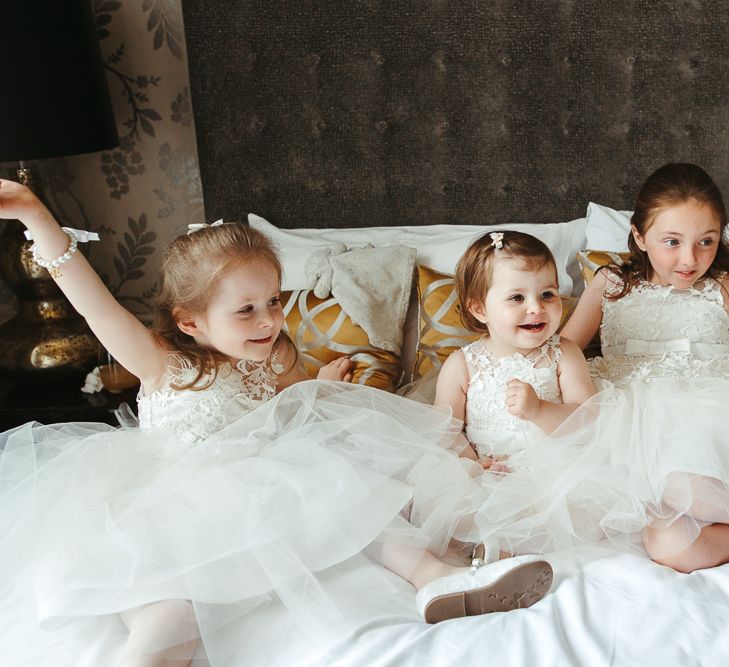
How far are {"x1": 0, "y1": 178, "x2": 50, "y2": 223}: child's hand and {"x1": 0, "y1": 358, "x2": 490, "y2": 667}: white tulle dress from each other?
15.5 inches

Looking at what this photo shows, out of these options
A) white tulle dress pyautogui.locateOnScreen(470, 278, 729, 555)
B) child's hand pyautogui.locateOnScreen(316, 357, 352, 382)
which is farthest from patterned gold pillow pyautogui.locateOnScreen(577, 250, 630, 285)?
child's hand pyautogui.locateOnScreen(316, 357, 352, 382)

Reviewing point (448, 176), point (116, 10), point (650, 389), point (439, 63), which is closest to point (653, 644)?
point (650, 389)

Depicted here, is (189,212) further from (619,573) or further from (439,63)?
(619,573)

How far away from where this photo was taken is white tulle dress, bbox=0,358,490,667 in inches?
46.9

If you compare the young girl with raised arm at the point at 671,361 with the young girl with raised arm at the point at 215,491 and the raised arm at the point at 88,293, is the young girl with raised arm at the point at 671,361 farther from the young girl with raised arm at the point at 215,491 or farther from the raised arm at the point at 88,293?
the raised arm at the point at 88,293

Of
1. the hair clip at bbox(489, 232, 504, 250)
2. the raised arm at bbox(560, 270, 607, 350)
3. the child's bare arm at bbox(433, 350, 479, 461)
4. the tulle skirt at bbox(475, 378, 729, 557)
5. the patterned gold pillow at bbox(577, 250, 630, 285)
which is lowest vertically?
the tulle skirt at bbox(475, 378, 729, 557)

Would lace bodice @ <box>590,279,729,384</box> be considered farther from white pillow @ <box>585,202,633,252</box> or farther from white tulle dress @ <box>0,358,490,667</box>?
white tulle dress @ <box>0,358,490,667</box>

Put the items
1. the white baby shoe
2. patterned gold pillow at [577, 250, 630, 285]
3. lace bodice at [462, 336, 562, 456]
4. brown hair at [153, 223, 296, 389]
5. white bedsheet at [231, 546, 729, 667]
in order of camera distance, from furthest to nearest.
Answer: patterned gold pillow at [577, 250, 630, 285] < lace bodice at [462, 336, 562, 456] < brown hair at [153, 223, 296, 389] < the white baby shoe < white bedsheet at [231, 546, 729, 667]

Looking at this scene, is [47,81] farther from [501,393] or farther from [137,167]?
[501,393]

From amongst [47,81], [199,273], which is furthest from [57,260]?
[47,81]

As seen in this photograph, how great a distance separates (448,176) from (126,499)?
1.39m

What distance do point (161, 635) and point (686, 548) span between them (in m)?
0.84

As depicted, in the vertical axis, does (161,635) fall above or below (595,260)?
below

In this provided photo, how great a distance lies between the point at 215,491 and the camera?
4.46ft
